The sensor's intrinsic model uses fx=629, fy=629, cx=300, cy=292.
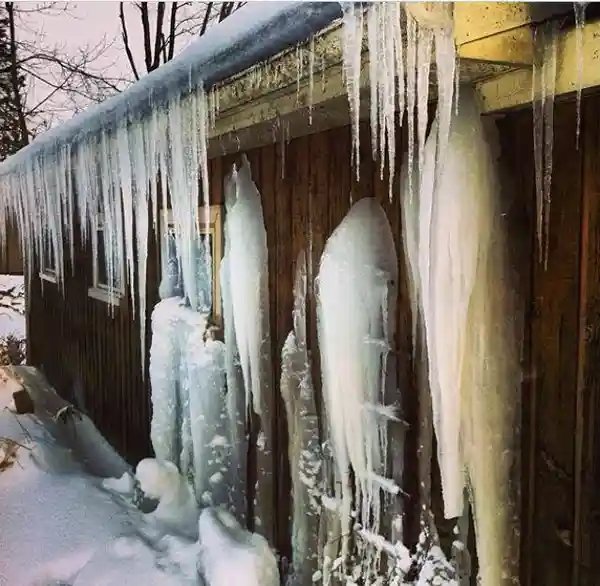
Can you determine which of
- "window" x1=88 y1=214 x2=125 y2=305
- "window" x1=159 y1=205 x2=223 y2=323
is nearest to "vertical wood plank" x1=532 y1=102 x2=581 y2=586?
"window" x1=159 y1=205 x2=223 y2=323

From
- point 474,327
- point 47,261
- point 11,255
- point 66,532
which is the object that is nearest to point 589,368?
point 474,327

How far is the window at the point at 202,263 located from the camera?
430cm

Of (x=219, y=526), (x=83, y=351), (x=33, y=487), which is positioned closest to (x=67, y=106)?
(x=83, y=351)

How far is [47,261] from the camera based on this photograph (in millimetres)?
9953

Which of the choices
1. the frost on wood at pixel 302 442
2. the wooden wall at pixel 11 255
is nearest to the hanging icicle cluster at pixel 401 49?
the frost on wood at pixel 302 442

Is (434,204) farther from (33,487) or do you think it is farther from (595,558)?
(33,487)

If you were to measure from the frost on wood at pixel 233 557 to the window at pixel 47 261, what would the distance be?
626 cm

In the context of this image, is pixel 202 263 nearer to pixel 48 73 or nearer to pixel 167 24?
pixel 167 24

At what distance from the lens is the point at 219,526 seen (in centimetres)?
397

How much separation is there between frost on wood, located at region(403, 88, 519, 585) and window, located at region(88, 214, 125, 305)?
461 cm

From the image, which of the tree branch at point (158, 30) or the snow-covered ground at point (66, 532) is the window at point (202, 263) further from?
the tree branch at point (158, 30)

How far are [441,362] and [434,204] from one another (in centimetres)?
57

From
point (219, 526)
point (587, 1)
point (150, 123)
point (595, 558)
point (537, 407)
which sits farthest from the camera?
point (219, 526)

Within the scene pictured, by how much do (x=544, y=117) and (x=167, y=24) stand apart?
61.2ft
